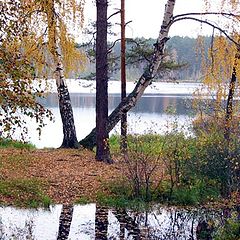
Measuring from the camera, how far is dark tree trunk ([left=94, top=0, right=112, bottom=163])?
1259 cm

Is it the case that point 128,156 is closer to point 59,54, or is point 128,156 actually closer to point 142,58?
point 59,54

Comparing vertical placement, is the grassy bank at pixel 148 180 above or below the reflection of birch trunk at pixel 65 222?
above

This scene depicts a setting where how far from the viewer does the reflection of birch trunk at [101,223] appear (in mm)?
8200

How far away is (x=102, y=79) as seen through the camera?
12.7 m

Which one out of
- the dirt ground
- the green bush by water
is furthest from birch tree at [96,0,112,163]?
the green bush by water

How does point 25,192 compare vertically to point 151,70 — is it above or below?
below

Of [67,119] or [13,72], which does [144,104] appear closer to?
[67,119]

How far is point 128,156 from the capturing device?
10320mm

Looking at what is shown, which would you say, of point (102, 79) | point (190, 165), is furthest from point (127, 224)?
point (102, 79)

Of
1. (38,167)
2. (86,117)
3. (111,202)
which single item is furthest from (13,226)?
(86,117)

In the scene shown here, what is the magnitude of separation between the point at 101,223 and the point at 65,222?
599 mm

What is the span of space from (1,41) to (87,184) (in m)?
5.13

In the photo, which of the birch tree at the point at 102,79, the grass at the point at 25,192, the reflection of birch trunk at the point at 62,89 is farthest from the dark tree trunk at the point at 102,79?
the grass at the point at 25,192

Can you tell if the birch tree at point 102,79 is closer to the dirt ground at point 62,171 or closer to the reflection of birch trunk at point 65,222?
the dirt ground at point 62,171
